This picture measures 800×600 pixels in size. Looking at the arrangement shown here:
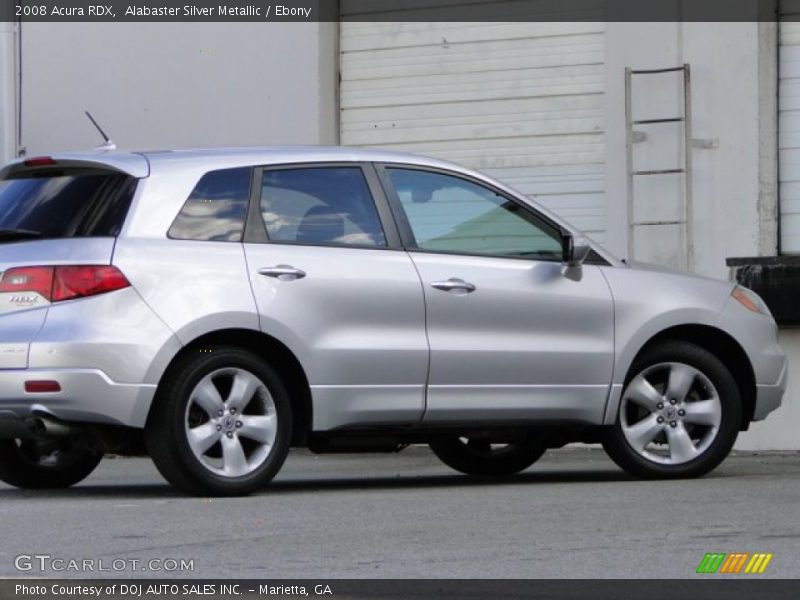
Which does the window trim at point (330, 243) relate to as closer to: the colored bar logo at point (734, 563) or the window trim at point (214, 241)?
the window trim at point (214, 241)

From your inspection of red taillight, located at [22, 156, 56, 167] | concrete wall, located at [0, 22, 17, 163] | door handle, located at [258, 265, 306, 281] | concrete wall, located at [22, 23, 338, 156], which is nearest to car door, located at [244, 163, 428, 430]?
door handle, located at [258, 265, 306, 281]

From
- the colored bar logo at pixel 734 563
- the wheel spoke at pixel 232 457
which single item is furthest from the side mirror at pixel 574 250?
the colored bar logo at pixel 734 563

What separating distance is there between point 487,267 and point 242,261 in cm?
137

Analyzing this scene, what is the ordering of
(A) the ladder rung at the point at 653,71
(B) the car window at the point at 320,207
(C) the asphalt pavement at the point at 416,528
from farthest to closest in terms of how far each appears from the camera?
(A) the ladder rung at the point at 653,71 < (B) the car window at the point at 320,207 < (C) the asphalt pavement at the point at 416,528

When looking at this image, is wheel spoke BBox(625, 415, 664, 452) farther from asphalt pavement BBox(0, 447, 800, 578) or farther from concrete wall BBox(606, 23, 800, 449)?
concrete wall BBox(606, 23, 800, 449)

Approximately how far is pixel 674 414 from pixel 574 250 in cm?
105

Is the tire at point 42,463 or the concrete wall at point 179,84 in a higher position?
the concrete wall at point 179,84

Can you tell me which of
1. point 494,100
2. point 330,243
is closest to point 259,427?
point 330,243

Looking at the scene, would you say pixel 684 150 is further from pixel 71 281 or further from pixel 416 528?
pixel 416 528

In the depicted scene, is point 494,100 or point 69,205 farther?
point 494,100

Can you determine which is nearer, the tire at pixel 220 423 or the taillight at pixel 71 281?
the taillight at pixel 71 281

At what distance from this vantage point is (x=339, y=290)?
9156mm

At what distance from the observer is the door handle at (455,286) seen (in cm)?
947

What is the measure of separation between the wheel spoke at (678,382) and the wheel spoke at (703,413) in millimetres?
70
